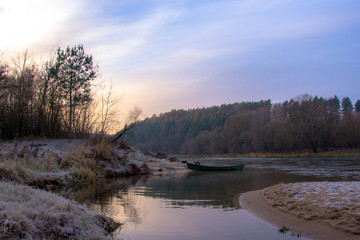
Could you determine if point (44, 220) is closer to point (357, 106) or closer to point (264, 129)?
point (264, 129)

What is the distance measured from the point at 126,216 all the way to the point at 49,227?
9.61ft

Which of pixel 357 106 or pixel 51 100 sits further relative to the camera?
pixel 357 106

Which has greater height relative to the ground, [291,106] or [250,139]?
[291,106]

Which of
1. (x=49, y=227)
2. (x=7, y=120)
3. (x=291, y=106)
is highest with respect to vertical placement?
(x=291, y=106)

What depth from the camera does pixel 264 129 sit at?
74.3 meters

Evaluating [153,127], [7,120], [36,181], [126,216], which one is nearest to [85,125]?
[7,120]

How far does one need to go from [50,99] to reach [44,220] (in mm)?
22407

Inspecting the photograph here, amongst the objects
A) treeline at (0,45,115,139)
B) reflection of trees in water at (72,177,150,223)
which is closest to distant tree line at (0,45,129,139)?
treeline at (0,45,115,139)

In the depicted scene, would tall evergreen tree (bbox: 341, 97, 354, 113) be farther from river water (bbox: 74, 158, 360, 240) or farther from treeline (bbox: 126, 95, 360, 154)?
river water (bbox: 74, 158, 360, 240)

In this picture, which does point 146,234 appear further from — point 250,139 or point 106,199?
point 250,139

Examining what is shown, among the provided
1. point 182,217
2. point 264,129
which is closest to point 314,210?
point 182,217

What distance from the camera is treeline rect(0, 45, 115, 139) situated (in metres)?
22.3

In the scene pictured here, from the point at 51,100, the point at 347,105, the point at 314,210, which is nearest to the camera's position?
the point at 314,210

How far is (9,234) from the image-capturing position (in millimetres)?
3678
